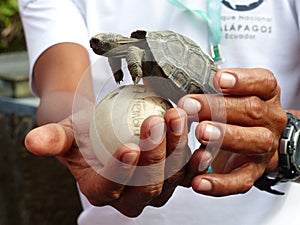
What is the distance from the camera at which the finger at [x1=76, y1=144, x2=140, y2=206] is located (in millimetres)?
1084

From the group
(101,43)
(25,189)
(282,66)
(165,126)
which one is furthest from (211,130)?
(25,189)

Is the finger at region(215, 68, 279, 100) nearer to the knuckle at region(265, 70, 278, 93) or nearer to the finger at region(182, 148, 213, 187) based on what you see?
the knuckle at region(265, 70, 278, 93)

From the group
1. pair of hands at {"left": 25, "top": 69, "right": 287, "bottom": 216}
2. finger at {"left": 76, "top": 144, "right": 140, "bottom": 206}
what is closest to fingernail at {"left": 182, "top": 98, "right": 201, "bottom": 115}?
pair of hands at {"left": 25, "top": 69, "right": 287, "bottom": 216}

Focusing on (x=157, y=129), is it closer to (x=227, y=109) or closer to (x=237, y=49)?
(x=227, y=109)

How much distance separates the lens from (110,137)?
1.14 m

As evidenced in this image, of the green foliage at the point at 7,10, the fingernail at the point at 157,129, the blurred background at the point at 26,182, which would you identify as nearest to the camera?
the fingernail at the point at 157,129

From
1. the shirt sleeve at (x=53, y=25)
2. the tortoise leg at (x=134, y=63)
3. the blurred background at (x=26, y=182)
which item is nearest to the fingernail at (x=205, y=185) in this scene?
the tortoise leg at (x=134, y=63)

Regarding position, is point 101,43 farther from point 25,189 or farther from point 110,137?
point 25,189

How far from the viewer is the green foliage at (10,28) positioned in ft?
15.1

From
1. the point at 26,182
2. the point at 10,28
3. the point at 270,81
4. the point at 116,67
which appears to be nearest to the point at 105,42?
the point at 116,67

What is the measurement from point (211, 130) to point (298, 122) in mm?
291

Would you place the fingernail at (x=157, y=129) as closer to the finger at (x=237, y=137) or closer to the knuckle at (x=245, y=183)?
the finger at (x=237, y=137)

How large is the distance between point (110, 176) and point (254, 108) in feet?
0.89

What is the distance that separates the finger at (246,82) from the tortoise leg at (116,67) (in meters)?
0.17
